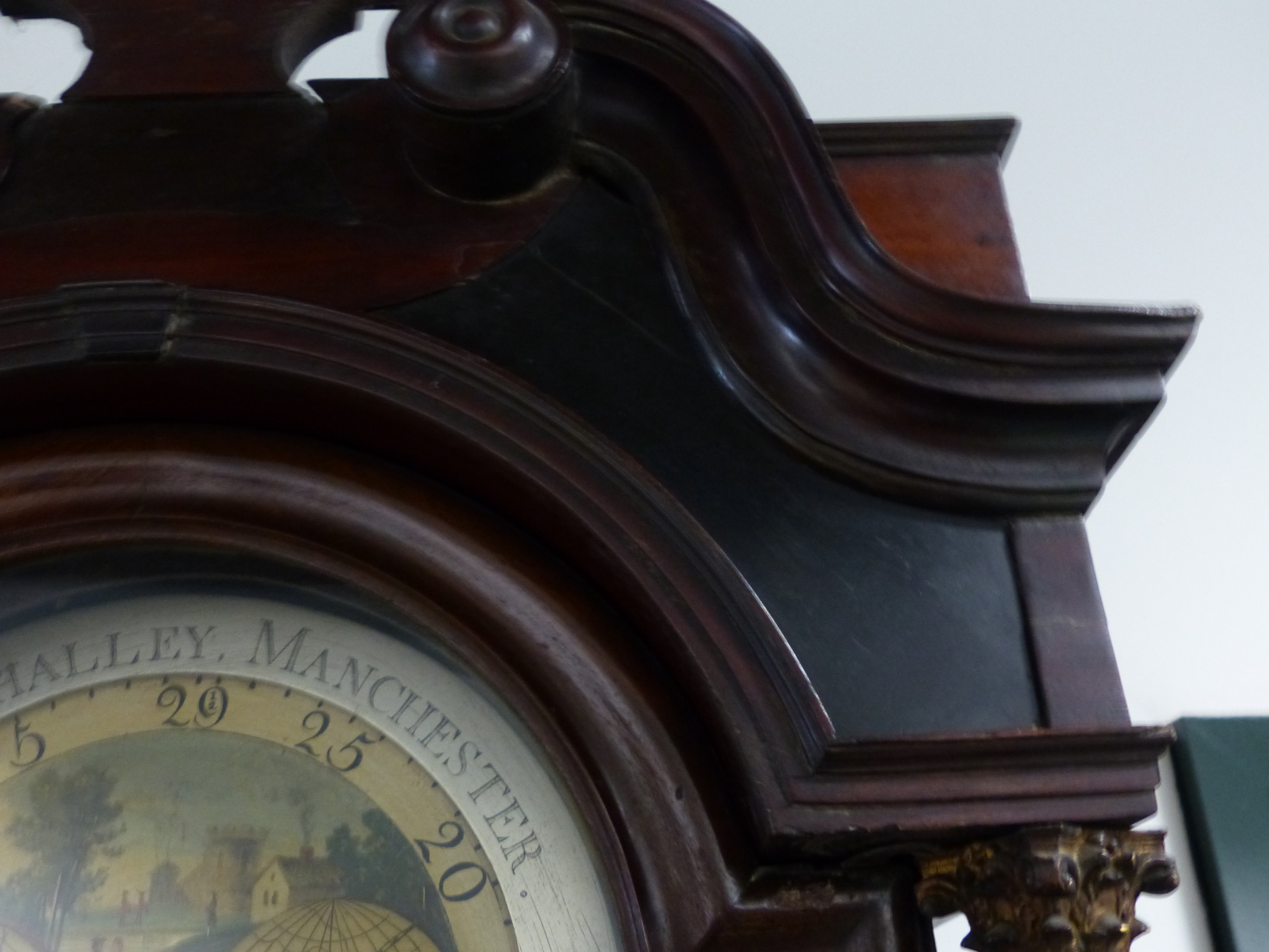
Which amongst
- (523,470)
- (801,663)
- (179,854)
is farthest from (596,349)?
(179,854)

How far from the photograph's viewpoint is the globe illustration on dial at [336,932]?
0.60 metres

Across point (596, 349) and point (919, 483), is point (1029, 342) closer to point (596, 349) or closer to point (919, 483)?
point (919, 483)

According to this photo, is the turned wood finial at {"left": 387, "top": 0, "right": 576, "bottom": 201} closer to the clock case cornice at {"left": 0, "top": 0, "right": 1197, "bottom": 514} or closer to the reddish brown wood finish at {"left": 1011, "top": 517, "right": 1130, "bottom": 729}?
the clock case cornice at {"left": 0, "top": 0, "right": 1197, "bottom": 514}

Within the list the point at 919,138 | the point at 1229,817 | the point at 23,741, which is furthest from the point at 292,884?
the point at 1229,817

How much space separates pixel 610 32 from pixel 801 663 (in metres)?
0.33

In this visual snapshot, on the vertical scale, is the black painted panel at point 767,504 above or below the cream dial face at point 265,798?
above

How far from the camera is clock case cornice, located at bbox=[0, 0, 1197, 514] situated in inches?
25.4

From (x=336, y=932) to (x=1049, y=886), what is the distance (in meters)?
0.31

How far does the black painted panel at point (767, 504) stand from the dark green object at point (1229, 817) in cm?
46

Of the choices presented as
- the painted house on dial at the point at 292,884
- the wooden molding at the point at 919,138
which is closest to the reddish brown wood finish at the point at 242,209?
the wooden molding at the point at 919,138

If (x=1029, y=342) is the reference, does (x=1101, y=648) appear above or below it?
below

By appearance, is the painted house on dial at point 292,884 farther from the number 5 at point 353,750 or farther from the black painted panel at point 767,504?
the black painted panel at point 767,504

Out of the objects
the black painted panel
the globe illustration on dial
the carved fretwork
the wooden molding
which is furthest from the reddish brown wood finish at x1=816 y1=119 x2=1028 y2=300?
the globe illustration on dial

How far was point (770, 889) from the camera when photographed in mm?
577
